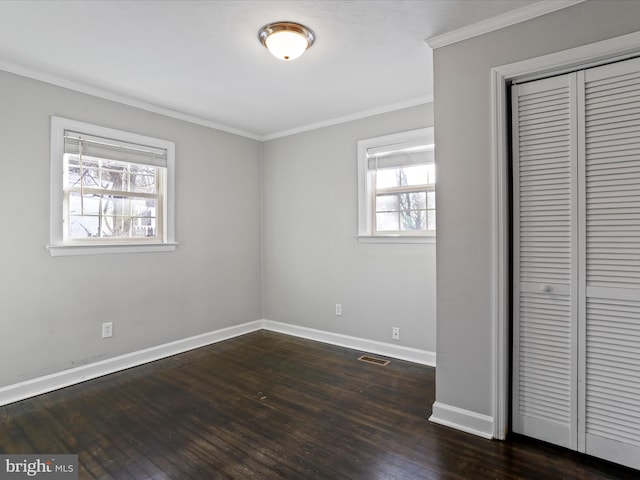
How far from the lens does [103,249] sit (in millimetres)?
3125

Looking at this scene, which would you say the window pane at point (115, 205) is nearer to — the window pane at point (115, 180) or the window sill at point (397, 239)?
the window pane at point (115, 180)

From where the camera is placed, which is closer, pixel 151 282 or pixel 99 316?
pixel 99 316

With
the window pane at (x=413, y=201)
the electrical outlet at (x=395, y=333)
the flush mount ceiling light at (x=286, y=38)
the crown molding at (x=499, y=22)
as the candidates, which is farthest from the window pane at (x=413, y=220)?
the flush mount ceiling light at (x=286, y=38)

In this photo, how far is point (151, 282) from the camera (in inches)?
138

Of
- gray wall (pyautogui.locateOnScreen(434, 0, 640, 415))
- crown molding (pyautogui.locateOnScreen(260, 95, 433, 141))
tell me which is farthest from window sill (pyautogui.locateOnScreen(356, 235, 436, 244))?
crown molding (pyautogui.locateOnScreen(260, 95, 433, 141))

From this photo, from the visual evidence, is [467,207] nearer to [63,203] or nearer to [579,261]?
[579,261]

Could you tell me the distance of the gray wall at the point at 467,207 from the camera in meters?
2.12

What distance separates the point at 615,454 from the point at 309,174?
3454 millimetres

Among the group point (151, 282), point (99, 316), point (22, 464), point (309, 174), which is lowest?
point (22, 464)

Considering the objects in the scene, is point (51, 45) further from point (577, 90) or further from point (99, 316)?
point (577, 90)

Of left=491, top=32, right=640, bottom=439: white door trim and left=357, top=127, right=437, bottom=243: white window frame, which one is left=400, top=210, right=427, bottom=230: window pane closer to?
left=357, top=127, right=437, bottom=243: white window frame

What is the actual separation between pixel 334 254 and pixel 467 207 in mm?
1964

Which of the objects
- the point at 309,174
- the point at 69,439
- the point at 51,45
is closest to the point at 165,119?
the point at 51,45

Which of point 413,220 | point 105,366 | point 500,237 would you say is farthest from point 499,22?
point 105,366
